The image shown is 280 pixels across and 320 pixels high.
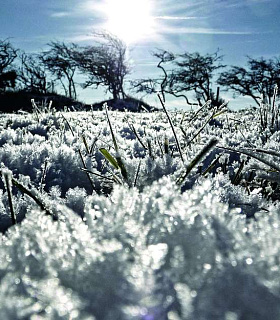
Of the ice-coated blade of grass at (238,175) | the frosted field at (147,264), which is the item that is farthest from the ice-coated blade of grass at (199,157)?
the ice-coated blade of grass at (238,175)

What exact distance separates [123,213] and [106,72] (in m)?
34.0

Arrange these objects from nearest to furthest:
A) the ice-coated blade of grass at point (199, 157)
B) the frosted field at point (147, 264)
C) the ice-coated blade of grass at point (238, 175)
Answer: the frosted field at point (147, 264), the ice-coated blade of grass at point (199, 157), the ice-coated blade of grass at point (238, 175)

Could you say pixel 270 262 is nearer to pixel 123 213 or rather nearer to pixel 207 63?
pixel 123 213

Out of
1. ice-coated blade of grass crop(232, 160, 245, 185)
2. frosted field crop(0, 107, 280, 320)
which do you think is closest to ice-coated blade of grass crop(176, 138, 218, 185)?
frosted field crop(0, 107, 280, 320)

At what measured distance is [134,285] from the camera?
431mm

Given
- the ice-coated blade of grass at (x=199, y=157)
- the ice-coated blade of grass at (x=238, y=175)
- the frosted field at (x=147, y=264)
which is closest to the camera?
the frosted field at (x=147, y=264)

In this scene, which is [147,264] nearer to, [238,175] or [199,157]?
[199,157]

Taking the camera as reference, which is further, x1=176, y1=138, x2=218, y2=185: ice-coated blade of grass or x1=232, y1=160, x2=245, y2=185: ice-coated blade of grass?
x1=232, y1=160, x2=245, y2=185: ice-coated blade of grass

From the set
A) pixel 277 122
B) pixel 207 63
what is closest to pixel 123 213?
pixel 277 122

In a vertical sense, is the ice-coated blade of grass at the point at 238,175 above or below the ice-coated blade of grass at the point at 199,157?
below

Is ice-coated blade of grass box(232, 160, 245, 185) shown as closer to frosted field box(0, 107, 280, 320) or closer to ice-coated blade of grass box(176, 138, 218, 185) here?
ice-coated blade of grass box(176, 138, 218, 185)

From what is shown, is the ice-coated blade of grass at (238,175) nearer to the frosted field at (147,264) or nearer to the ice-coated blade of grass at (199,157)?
the ice-coated blade of grass at (199,157)

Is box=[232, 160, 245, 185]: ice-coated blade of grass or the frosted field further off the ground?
the frosted field

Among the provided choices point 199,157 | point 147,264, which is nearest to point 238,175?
point 199,157
